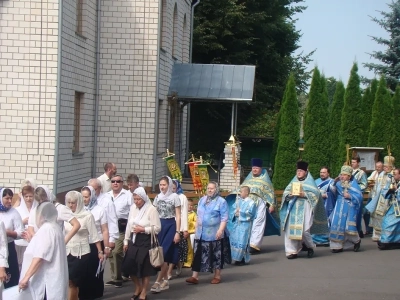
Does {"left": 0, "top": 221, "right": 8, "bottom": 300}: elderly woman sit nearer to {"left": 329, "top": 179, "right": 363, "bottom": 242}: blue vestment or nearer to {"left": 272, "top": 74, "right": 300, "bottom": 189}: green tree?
{"left": 329, "top": 179, "right": 363, "bottom": 242}: blue vestment

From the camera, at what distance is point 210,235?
12.4 m

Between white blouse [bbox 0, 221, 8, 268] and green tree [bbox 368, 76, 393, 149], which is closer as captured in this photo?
white blouse [bbox 0, 221, 8, 268]

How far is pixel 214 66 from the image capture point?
26.5m

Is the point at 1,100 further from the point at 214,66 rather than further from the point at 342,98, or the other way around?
the point at 342,98

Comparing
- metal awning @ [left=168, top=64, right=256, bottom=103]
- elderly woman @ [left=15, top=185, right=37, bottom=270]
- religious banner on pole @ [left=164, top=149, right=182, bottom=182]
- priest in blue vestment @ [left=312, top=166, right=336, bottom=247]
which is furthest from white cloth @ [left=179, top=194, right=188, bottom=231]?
metal awning @ [left=168, top=64, right=256, bottom=103]

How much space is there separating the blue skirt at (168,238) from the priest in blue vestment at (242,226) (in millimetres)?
2578

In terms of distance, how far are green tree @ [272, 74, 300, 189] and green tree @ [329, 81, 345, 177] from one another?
5.75ft

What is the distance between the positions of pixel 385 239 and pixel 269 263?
3260 mm

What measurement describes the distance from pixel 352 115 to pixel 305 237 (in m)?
15.1

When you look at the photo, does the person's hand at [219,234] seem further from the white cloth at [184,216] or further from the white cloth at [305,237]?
the white cloth at [305,237]

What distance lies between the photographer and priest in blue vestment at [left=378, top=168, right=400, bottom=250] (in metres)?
16.8

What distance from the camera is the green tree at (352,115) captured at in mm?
29609

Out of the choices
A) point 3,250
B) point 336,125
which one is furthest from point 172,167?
point 3,250

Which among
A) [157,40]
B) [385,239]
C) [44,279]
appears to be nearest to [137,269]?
[44,279]
